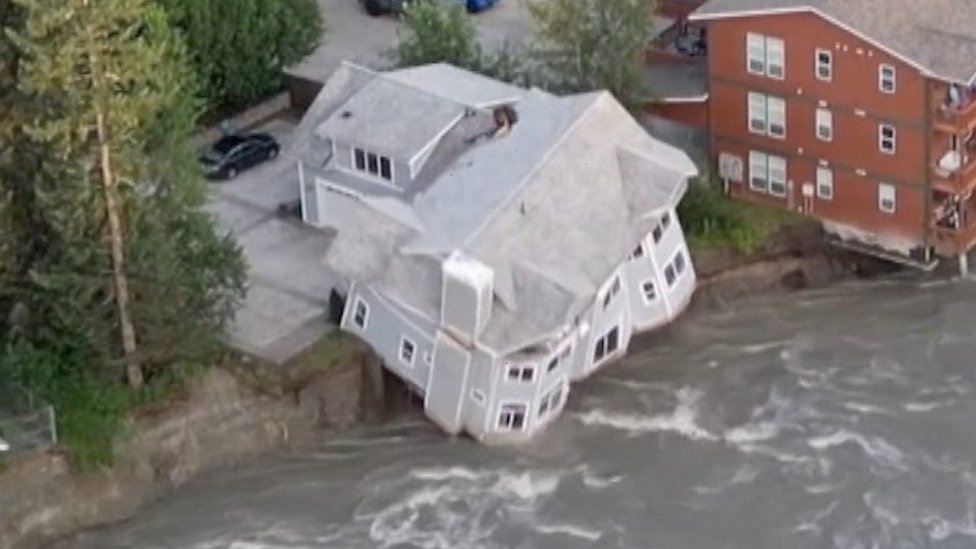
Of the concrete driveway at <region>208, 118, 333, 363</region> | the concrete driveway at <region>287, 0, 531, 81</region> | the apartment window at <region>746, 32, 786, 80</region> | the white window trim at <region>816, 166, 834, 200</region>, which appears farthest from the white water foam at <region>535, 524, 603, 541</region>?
the concrete driveway at <region>287, 0, 531, 81</region>

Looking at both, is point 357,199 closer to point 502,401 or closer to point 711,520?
point 502,401

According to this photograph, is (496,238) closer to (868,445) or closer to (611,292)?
(611,292)

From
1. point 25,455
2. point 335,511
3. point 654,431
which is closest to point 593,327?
point 654,431

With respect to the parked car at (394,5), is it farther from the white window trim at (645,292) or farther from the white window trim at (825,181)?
the white window trim at (645,292)

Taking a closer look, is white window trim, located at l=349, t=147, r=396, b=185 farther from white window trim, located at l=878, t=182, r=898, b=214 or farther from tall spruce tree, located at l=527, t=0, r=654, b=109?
white window trim, located at l=878, t=182, r=898, b=214

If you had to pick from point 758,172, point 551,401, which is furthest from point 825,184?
point 551,401

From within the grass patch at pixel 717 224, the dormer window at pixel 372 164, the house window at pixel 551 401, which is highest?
the dormer window at pixel 372 164

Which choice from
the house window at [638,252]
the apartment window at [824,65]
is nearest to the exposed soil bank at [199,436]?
the house window at [638,252]
